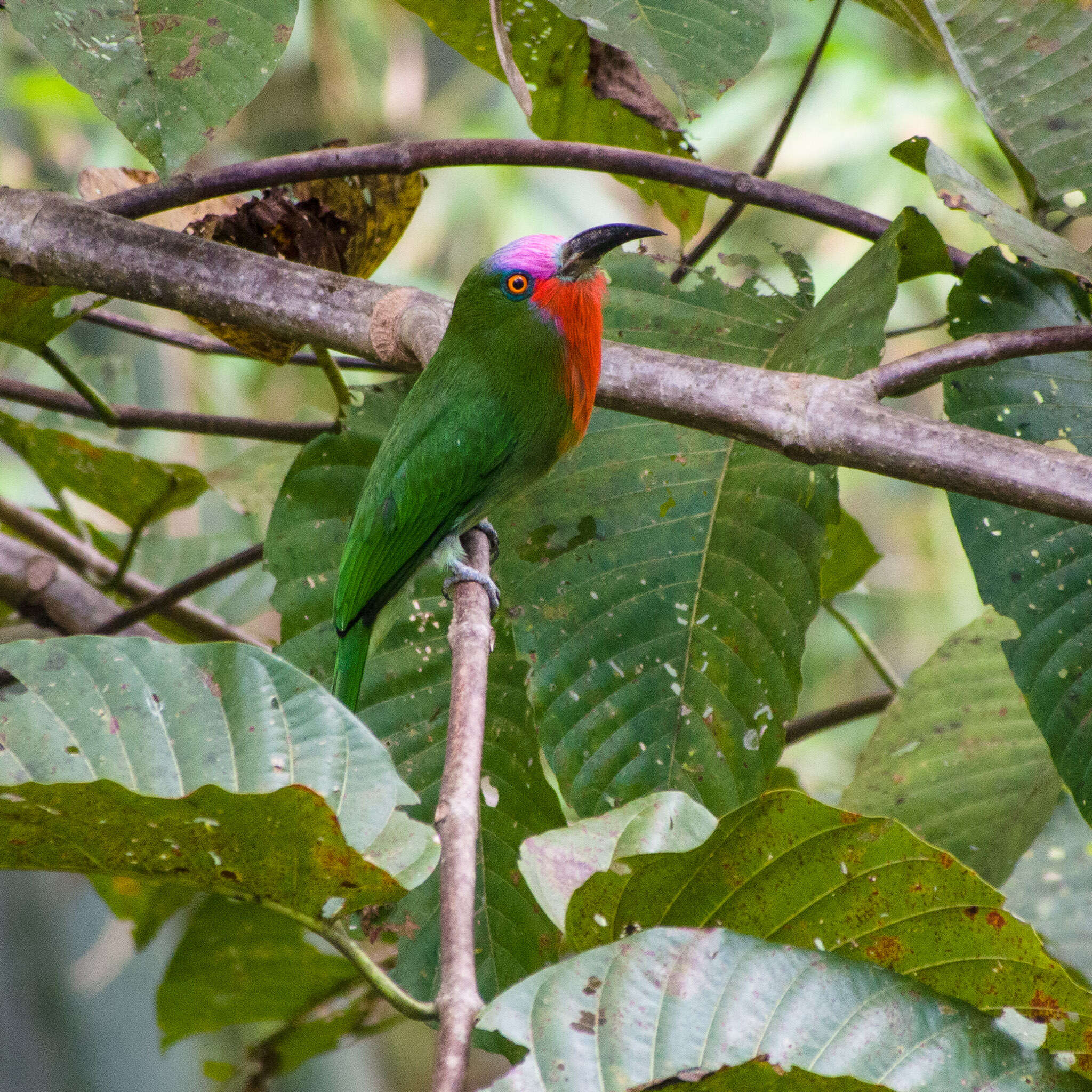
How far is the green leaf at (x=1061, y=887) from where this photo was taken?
177 cm

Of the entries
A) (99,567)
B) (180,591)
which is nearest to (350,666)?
(180,591)

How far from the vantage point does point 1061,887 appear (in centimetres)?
188

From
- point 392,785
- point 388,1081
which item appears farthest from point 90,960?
point 392,785

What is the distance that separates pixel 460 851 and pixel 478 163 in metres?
→ 1.04

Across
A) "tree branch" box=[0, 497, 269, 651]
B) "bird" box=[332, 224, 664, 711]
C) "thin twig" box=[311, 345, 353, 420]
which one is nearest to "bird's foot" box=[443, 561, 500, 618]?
"bird" box=[332, 224, 664, 711]

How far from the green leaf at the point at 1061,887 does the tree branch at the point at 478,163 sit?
39.1 inches

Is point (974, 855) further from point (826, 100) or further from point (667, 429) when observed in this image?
point (826, 100)

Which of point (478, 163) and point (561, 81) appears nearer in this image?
point (478, 163)

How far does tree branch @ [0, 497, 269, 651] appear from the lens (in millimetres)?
2078

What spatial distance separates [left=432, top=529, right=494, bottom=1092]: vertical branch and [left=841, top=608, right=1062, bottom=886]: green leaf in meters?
0.83

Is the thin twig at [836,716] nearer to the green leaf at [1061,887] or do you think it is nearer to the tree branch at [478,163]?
the green leaf at [1061,887]

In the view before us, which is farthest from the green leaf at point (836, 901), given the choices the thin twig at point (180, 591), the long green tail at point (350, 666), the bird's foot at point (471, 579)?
the thin twig at point (180, 591)

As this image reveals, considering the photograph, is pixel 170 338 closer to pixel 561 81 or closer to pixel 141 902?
pixel 561 81

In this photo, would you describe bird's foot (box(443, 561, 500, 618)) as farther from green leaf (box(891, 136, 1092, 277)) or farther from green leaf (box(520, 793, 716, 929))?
green leaf (box(891, 136, 1092, 277))
